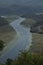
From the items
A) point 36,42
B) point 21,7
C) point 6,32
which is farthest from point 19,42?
point 21,7

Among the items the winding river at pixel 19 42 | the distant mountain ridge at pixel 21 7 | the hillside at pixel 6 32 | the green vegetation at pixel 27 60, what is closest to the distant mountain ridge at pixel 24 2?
the distant mountain ridge at pixel 21 7

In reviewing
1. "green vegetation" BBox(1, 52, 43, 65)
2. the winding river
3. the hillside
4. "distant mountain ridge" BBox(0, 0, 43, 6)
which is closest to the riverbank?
the winding river

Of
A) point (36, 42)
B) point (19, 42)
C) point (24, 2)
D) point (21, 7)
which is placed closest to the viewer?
point (36, 42)

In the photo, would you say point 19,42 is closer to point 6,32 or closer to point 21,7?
point 6,32

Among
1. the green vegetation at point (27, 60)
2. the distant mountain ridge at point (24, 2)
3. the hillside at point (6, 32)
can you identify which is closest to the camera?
the green vegetation at point (27, 60)

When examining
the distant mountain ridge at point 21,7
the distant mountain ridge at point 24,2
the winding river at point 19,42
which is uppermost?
the distant mountain ridge at point 24,2

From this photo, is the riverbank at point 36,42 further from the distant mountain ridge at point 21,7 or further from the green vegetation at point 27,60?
the green vegetation at point 27,60

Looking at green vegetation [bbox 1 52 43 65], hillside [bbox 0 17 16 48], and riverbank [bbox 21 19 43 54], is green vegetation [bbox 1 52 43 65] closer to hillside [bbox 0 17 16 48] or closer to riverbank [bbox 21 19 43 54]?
riverbank [bbox 21 19 43 54]

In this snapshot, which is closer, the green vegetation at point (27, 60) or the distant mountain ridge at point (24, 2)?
the green vegetation at point (27, 60)

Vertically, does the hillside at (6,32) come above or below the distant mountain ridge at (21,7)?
below

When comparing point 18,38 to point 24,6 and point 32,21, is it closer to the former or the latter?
point 32,21
